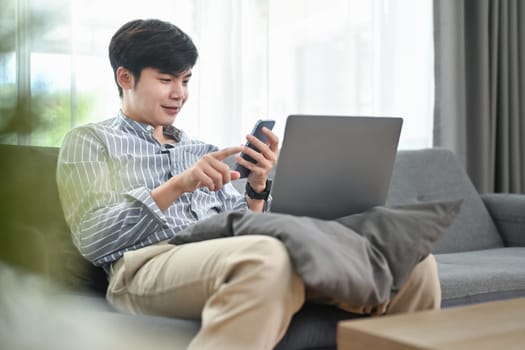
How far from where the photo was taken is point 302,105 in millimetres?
Answer: 3412

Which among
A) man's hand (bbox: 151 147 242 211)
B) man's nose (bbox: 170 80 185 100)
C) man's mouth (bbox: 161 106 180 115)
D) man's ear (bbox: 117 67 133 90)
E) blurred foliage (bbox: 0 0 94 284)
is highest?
man's ear (bbox: 117 67 133 90)

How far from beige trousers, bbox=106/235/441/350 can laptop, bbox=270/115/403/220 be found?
0.20 m

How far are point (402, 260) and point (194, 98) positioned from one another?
1.66 m

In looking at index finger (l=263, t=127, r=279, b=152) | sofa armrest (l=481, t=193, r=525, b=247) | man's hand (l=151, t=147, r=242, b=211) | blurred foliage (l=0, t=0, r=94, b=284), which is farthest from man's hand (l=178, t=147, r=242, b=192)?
sofa armrest (l=481, t=193, r=525, b=247)

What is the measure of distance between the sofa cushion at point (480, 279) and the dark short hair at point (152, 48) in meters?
0.95

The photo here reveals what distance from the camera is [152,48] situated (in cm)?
200

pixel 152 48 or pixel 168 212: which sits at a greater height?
pixel 152 48

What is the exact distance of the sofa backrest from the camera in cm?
293

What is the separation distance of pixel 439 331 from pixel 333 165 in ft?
1.67

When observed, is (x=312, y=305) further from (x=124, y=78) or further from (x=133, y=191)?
(x=124, y=78)

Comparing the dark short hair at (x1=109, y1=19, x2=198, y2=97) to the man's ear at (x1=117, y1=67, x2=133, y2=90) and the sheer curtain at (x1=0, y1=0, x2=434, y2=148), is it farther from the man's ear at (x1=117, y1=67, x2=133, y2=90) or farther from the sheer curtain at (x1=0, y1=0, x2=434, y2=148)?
the sheer curtain at (x1=0, y1=0, x2=434, y2=148)

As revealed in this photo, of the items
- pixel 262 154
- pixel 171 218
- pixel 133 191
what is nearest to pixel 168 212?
pixel 171 218

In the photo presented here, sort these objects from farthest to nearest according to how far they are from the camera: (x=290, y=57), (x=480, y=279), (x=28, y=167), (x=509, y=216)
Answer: (x=290, y=57) < (x=509, y=216) < (x=480, y=279) < (x=28, y=167)

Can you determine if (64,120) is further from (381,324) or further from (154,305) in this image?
(154,305)
